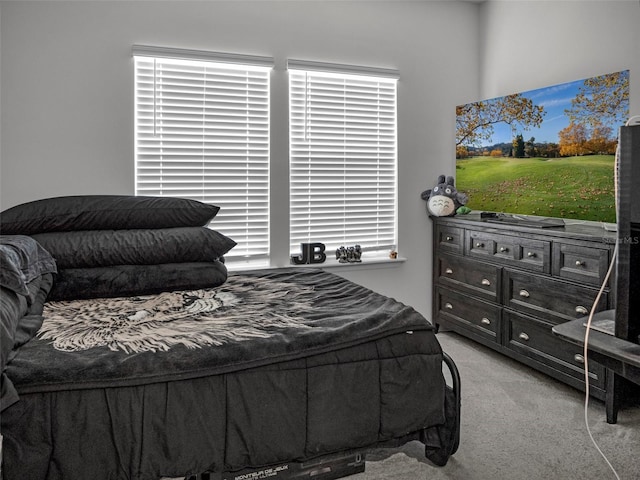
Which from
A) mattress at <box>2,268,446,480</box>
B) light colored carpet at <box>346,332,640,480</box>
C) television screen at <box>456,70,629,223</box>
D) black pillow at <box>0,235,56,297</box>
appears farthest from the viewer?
television screen at <box>456,70,629,223</box>

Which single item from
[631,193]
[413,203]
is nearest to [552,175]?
[413,203]

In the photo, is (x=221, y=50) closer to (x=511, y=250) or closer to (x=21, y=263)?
(x=21, y=263)

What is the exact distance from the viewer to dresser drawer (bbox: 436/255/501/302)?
345 cm

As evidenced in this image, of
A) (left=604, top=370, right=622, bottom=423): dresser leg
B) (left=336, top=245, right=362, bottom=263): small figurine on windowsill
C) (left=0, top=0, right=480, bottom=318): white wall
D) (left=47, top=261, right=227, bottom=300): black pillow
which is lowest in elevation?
(left=604, top=370, right=622, bottom=423): dresser leg

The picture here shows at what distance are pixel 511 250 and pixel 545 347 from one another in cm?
66

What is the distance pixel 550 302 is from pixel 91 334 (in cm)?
252

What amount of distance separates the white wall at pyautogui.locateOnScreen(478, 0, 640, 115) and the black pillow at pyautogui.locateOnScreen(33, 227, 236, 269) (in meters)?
2.63

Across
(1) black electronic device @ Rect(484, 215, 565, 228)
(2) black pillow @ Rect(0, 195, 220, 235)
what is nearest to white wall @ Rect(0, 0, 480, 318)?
(2) black pillow @ Rect(0, 195, 220, 235)

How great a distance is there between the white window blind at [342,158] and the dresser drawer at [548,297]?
113 cm

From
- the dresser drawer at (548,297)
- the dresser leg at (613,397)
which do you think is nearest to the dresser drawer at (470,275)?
the dresser drawer at (548,297)

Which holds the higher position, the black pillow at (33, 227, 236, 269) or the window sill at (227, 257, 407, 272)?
the black pillow at (33, 227, 236, 269)

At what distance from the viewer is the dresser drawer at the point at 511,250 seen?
303 centimetres

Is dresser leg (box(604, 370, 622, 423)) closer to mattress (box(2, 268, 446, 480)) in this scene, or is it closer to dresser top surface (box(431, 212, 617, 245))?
dresser top surface (box(431, 212, 617, 245))

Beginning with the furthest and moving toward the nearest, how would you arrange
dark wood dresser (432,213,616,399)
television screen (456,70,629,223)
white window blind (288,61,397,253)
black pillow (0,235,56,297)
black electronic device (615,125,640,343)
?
white window blind (288,61,397,253), television screen (456,70,629,223), dark wood dresser (432,213,616,399), black pillow (0,235,56,297), black electronic device (615,125,640,343)
